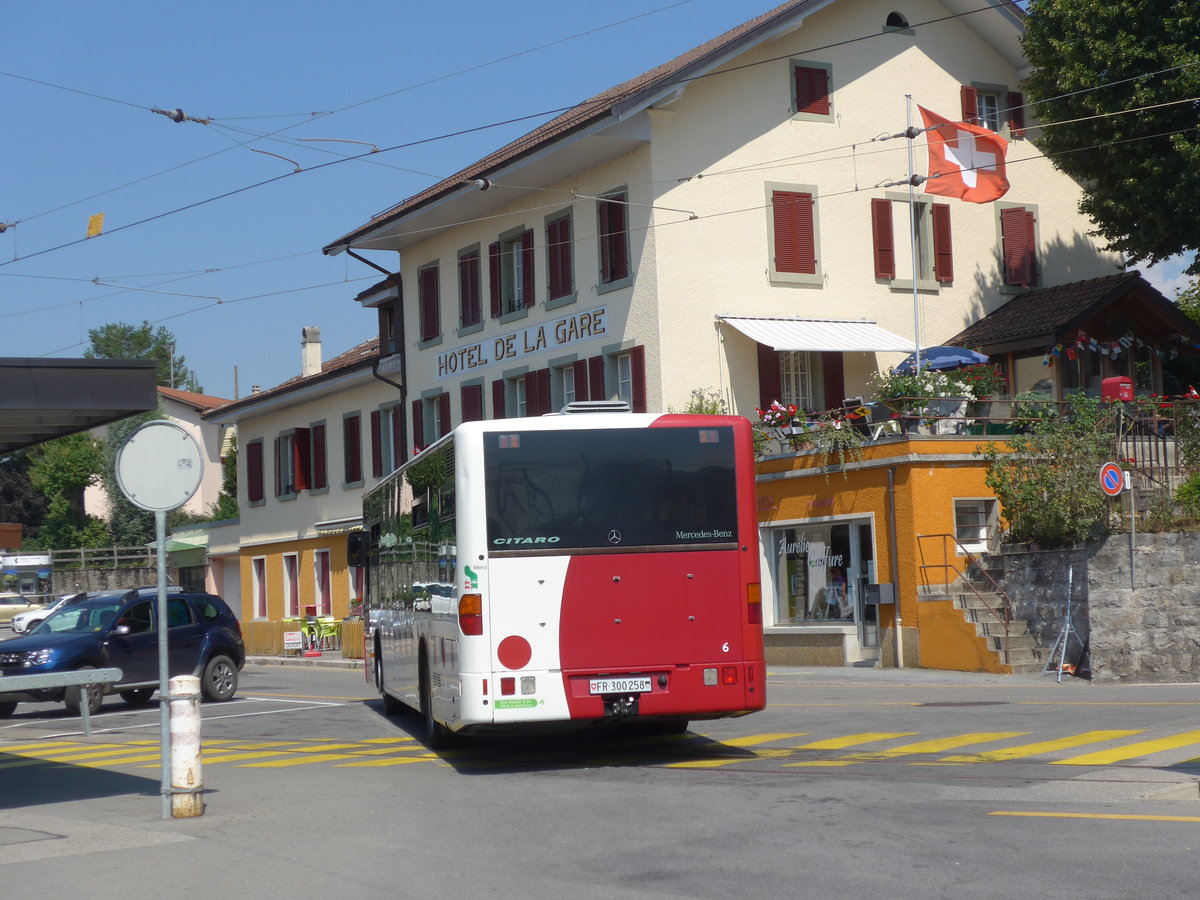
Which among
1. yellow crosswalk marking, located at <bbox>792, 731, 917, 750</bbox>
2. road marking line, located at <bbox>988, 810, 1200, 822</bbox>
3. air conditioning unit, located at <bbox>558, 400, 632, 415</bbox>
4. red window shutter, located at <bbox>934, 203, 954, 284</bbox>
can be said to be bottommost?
yellow crosswalk marking, located at <bbox>792, 731, 917, 750</bbox>

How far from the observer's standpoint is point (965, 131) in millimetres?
29484

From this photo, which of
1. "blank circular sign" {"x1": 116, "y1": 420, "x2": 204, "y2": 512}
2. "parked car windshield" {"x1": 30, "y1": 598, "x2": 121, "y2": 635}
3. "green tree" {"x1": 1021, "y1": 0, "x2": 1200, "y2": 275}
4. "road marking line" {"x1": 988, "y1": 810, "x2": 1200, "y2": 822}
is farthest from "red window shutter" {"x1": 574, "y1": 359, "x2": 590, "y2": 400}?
"road marking line" {"x1": 988, "y1": 810, "x2": 1200, "y2": 822}

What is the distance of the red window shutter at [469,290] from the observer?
37.1 meters

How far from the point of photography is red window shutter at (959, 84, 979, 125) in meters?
34.6

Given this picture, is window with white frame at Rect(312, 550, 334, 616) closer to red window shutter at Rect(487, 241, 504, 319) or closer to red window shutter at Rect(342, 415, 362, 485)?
red window shutter at Rect(342, 415, 362, 485)

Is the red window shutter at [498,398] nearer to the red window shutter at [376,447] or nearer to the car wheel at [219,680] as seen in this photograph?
the red window shutter at [376,447]

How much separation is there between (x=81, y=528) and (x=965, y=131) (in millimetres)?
67217

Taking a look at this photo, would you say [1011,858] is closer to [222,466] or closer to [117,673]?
[117,673]

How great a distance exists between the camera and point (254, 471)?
167 ft

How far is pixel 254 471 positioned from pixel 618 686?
1555 inches

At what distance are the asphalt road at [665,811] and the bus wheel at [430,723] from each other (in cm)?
38

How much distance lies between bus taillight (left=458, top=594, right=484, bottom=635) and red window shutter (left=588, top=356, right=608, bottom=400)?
62.8 ft

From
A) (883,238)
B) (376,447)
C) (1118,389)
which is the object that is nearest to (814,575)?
(1118,389)

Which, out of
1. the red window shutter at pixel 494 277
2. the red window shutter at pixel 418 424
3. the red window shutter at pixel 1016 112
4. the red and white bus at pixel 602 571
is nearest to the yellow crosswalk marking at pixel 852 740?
the red and white bus at pixel 602 571
